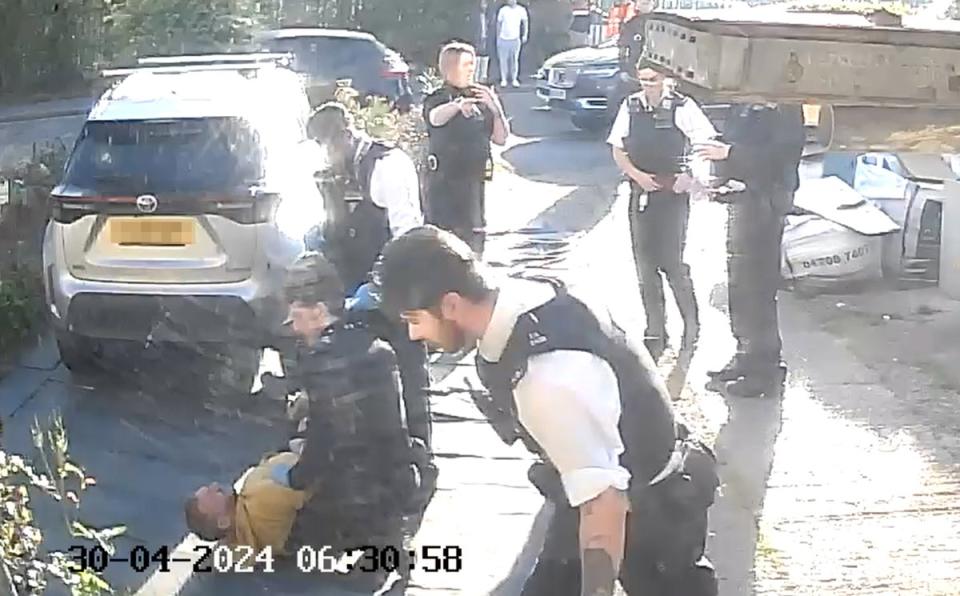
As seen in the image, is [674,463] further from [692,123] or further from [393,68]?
[393,68]

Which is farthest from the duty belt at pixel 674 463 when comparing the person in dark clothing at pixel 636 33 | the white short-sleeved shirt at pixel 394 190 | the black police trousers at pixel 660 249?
the black police trousers at pixel 660 249

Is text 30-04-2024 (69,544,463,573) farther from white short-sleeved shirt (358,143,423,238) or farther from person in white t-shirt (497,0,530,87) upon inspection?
person in white t-shirt (497,0,530,87)

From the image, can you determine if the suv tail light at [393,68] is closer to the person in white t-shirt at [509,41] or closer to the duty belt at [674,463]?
the person in white t-shirt at [509,41]

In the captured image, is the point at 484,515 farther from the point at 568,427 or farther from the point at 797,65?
the point at 797,65

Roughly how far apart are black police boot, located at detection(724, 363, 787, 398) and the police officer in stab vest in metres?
3.23

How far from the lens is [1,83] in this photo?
48.9 feet

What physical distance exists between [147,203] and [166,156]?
0.31 metres

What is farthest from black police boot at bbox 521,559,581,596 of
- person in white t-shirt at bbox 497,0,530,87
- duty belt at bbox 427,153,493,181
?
person in white t-shirt at bbox 497,0,530,87

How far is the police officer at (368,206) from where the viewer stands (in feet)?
16.7

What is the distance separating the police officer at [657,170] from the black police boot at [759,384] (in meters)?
0.63

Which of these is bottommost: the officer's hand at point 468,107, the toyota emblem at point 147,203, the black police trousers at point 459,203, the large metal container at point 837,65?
the black police trousers at point 459,203

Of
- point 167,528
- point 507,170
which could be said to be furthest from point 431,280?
point 507,170

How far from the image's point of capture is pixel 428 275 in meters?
2.72

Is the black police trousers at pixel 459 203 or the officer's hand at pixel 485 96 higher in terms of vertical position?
the officer's hand at pixel 485 96
